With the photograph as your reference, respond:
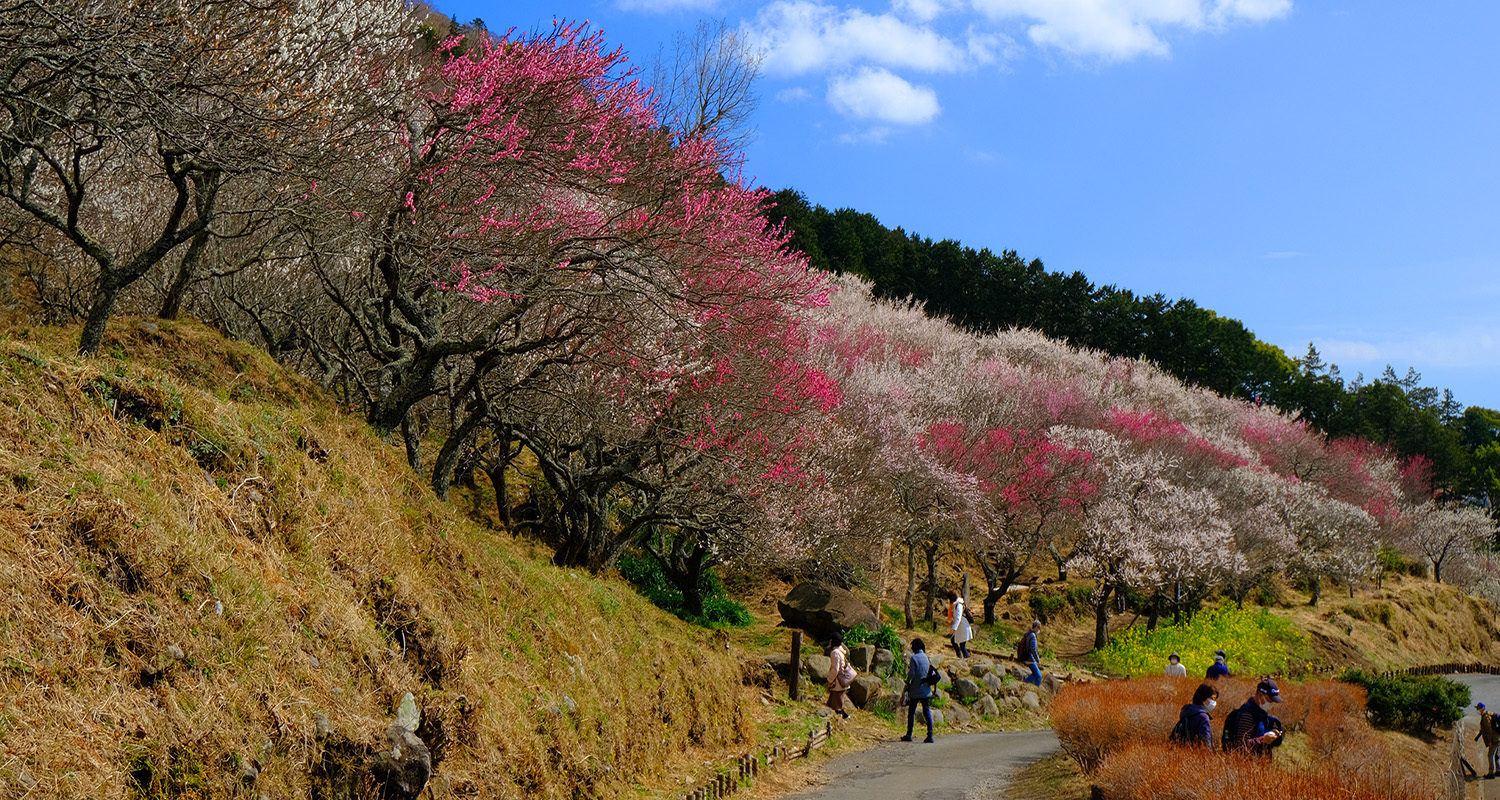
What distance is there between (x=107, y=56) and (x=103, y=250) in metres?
4.17

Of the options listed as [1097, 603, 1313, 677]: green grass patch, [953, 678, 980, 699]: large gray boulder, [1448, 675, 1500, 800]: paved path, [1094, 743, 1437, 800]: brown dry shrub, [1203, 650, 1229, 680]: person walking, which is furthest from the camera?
[1097, 603, 1313, 677]: green grass patch

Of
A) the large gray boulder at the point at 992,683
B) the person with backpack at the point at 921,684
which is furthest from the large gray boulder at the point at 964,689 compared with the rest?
the person with backpack at the point at 921,684

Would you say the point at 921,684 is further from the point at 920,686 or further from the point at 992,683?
the point at 992,683

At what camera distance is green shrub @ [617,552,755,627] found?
21.3 m

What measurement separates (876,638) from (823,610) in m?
1.87

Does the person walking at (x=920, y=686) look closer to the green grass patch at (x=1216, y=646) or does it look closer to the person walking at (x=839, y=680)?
the person walking at (x=839, y=680)

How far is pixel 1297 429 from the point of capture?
56781 mm

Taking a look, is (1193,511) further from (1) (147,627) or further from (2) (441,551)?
(1) (147,627)

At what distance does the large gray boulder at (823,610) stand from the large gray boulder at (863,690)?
290 centimetres

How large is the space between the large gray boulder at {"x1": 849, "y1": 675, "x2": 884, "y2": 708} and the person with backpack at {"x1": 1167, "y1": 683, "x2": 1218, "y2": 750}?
758 cm

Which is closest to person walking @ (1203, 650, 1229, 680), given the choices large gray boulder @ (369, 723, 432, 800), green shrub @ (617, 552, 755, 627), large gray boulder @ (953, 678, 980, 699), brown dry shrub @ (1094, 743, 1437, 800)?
large gray boulder @ (953, 678, 980, 699)

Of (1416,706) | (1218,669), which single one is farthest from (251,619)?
(1416,706)

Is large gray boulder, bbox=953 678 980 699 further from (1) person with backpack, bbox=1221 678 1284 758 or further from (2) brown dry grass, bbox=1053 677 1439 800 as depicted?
(1) person with backpack, bbox=1221 678 1284 758

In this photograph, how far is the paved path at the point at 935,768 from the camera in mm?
11516
